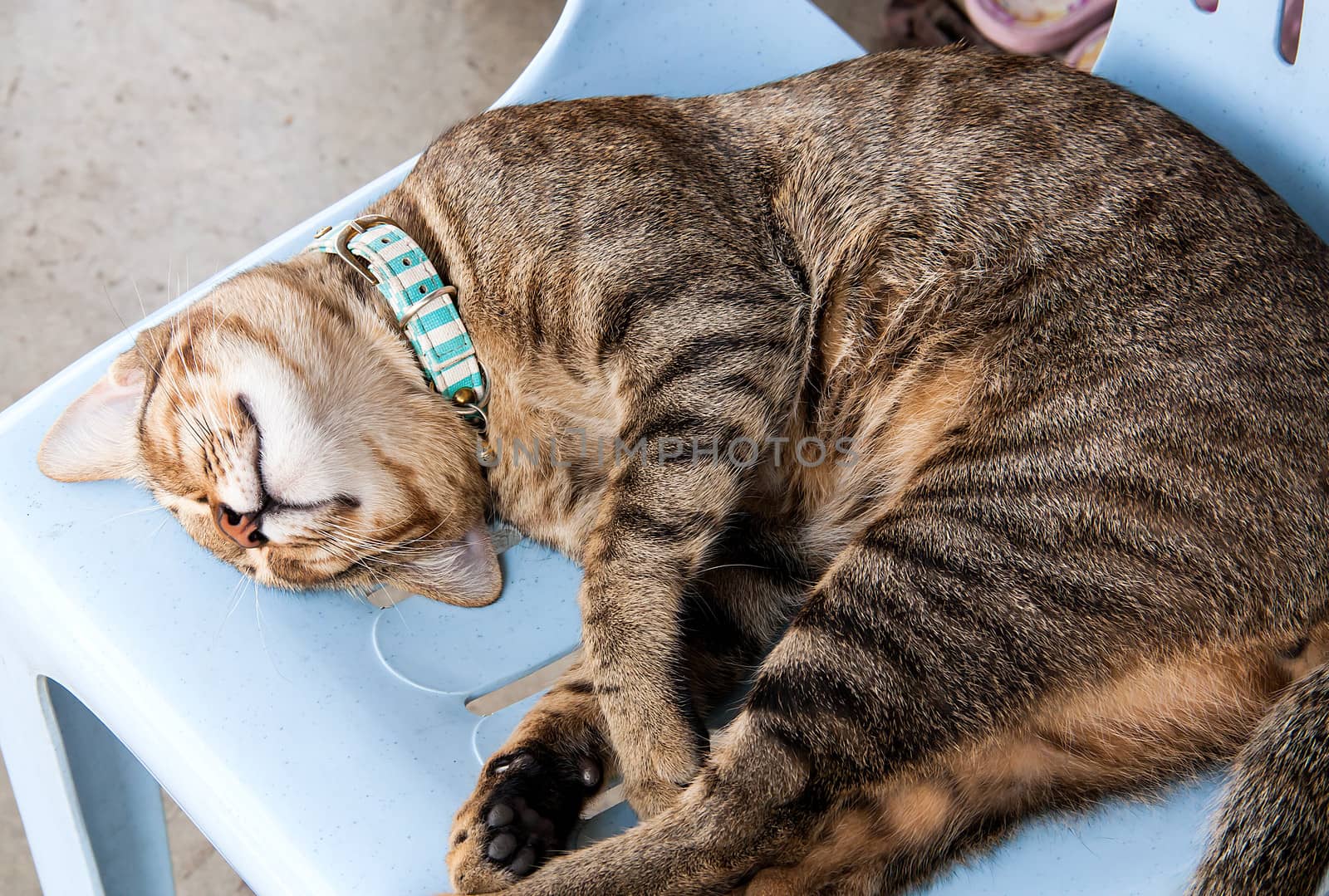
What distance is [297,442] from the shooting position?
5.28ft

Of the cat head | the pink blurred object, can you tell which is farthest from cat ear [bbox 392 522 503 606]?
the pink blurred object

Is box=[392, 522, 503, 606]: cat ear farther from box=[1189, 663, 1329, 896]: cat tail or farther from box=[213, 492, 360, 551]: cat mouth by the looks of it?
box=[1189, 663, 1329, 896]: cat tail

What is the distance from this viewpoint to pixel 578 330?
162 centimetres

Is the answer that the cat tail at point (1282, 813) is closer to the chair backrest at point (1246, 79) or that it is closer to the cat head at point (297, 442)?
the chair backrest at point (1246, 79)

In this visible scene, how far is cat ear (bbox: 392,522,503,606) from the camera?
177cm

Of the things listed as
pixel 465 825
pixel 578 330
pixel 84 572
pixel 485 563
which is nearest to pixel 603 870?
pixel 465 825

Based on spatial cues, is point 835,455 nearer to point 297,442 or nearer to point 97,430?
point 297,442

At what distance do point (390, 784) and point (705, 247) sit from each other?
0.97 meters

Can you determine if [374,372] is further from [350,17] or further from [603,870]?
[350,17]

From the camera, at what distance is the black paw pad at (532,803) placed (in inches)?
57.4

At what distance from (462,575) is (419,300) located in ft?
1.57

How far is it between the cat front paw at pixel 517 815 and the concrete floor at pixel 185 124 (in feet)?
6.71

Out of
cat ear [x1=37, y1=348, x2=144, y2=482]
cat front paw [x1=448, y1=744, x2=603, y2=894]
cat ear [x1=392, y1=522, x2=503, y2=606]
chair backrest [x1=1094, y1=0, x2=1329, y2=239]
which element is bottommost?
cat front paw [x1=448, y1=744, x2=603, y2=894]

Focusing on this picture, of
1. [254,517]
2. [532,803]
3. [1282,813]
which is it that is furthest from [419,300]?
[1282,813]
